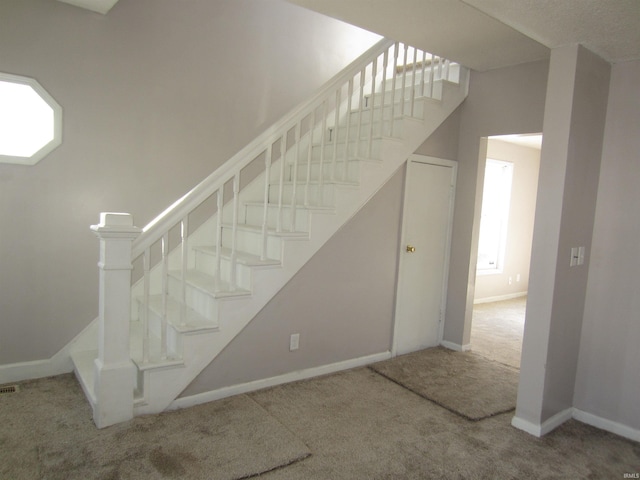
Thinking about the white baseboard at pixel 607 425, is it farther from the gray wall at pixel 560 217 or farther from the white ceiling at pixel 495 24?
the white ceiling at pixel 495 24

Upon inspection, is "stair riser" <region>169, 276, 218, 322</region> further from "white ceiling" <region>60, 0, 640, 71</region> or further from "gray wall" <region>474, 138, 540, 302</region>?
"gray wall" <region>474, 138, 540, 302</region>

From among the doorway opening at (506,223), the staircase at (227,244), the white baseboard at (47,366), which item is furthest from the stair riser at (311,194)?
the doorway opening at (506,223)

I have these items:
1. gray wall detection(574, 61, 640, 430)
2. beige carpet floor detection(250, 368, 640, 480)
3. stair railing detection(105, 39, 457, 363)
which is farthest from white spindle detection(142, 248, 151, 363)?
gray wall detection(574, 61, 640, 430)

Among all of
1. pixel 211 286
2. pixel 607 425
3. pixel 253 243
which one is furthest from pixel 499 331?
pixel 211 286

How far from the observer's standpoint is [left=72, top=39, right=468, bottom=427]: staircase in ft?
7.86

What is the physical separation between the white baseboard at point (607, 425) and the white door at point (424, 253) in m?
1.41

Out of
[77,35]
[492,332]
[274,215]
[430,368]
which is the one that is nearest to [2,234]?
[77,35]

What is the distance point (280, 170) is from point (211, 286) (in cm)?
93

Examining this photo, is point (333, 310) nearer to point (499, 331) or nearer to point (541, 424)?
point (541, 424)

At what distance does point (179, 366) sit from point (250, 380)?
21.4 inches

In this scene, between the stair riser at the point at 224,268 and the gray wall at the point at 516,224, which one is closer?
the stair riser at the point at 224,268

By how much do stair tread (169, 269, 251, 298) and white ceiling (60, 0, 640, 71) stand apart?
1831mm

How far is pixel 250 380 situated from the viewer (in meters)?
2.95

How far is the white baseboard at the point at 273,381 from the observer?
2691 mm
